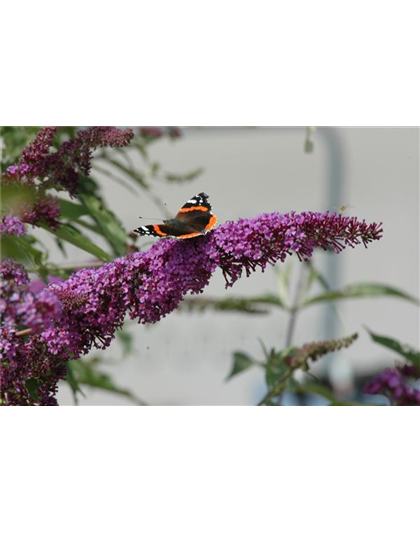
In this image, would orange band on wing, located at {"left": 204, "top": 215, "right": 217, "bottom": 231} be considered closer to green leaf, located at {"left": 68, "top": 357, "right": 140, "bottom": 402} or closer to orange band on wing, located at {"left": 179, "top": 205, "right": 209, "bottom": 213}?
orange band on wing, located at {"left": 179, "top": 205, "right": 209, "bottom": 213}

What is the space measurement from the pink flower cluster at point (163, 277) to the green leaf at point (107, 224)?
33 centimetres

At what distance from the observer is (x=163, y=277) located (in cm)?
118

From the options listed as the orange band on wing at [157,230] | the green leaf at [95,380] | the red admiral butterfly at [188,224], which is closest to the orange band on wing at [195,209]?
the red admiral butterfly at [188,224]

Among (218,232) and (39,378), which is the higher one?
(218,232)

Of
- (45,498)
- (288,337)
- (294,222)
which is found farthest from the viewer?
(288,337)

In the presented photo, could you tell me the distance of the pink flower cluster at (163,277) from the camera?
1165mm

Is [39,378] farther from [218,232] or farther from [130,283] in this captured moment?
[218,232]

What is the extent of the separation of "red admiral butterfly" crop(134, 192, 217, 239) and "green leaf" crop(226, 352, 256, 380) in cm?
51

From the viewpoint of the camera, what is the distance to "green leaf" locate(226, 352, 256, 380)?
5.53ft

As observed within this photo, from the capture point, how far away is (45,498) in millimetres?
1465

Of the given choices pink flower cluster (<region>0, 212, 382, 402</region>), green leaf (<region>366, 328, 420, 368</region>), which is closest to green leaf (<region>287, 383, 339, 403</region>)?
green leaf (<region>366, 328, 420, 368</region>)

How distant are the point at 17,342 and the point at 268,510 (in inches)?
26.8
